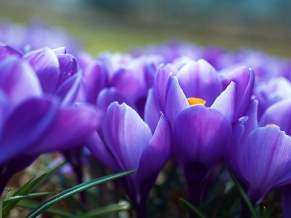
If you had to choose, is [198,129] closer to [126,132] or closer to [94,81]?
[126,132]

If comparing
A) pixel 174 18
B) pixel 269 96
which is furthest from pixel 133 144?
pixel 174 18

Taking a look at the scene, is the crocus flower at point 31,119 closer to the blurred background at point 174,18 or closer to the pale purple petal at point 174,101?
the pale purple petal at point 174,101

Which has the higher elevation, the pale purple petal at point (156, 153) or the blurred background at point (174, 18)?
the pale purple petal at point (156, 153)

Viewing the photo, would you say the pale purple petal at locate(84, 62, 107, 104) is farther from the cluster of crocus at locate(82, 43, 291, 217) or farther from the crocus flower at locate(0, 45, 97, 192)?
the crocus flower at locate(0, 45, 97, 192)

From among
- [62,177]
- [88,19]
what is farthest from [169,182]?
[88,19]

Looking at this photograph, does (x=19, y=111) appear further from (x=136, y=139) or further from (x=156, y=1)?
(x=156, y=1)

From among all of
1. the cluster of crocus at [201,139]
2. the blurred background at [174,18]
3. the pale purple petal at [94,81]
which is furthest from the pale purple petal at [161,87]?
the blurred background at [174,18]

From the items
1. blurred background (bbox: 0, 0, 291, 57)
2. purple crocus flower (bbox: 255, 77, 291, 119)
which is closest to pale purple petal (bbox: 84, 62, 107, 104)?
purple crocus flower (bbox: 255, 77, 291, 119)
